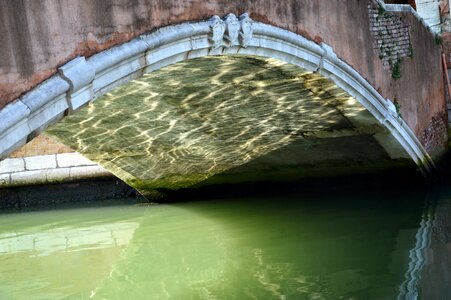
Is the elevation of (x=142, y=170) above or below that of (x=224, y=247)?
above

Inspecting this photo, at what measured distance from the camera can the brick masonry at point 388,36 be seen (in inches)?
264

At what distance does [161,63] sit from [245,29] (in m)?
0.77

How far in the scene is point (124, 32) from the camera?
12.8 feet

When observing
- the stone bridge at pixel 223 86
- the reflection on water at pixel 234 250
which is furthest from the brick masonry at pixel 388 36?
the reflection on water at pixel 234 250

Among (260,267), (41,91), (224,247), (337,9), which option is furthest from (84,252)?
(41,91)

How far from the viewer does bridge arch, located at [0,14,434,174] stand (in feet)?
10.8

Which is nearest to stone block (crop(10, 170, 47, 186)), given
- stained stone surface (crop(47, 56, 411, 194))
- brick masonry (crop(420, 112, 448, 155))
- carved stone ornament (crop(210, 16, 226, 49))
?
stained stone surface (crop(47, 56, 411, 194))

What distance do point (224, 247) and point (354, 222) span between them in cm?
109

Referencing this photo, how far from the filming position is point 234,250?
5.84 meters

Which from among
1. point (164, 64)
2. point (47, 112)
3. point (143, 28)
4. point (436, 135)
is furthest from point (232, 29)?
point (436, 135)

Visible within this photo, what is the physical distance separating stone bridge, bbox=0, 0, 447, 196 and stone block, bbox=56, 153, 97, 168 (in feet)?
2.36

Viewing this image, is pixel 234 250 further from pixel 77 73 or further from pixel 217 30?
pixel 77 73

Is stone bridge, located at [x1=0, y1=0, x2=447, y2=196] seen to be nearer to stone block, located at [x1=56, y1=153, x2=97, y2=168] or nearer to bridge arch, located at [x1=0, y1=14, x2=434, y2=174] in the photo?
bridge arch, located at [x1=0, y1=14, x2=434, y2=174]

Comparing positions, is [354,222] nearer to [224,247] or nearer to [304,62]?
[224,247]
